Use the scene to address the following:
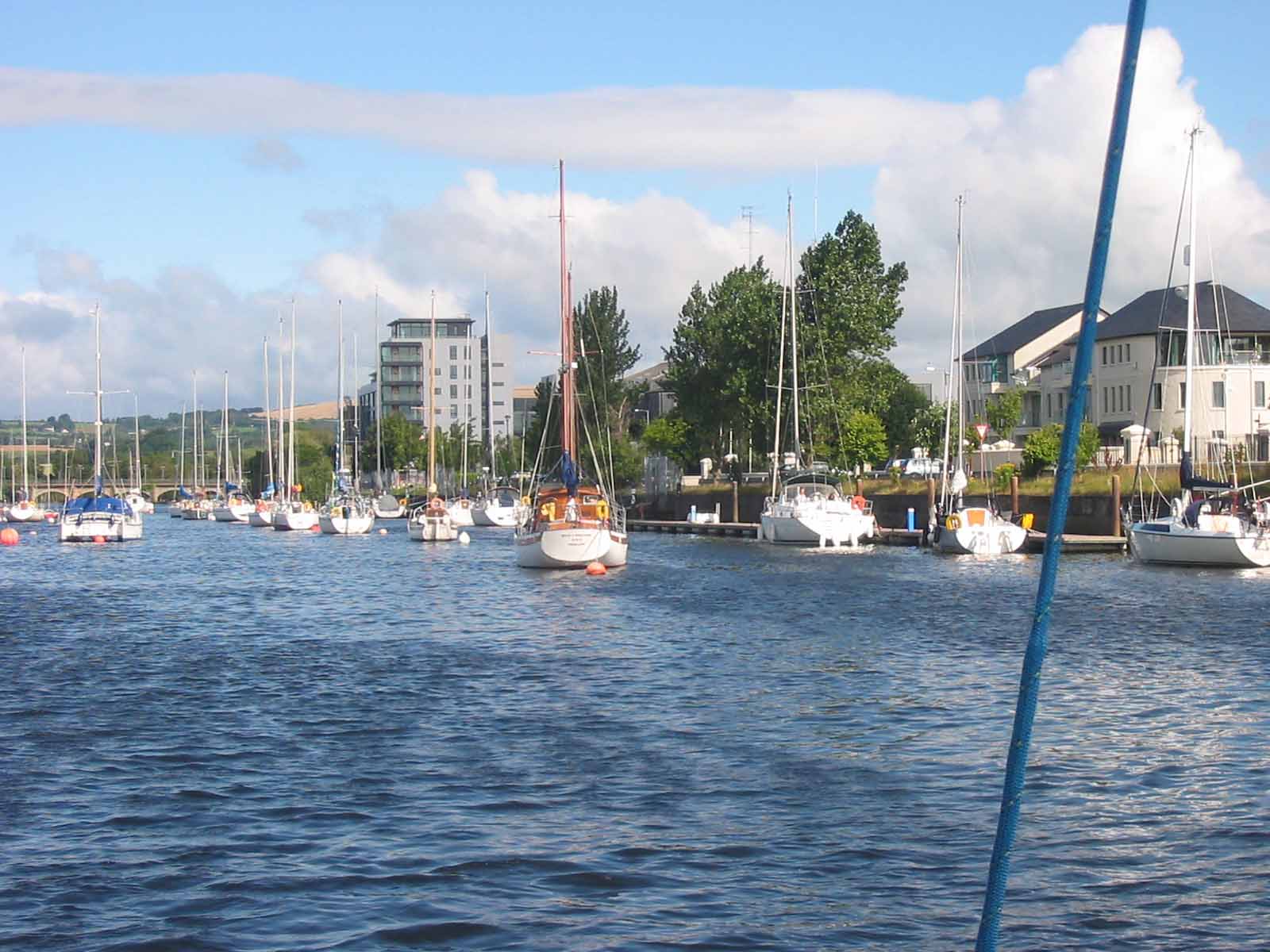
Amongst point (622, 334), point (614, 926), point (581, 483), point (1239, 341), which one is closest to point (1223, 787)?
point (614, 926)

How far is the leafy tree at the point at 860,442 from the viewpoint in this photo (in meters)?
105

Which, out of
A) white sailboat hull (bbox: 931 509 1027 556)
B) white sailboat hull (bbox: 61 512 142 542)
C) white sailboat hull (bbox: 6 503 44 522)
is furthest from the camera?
white sailboat hull (bbox: 6 503 44 522)

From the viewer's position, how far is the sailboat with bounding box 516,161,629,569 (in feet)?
191

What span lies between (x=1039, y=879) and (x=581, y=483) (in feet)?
152

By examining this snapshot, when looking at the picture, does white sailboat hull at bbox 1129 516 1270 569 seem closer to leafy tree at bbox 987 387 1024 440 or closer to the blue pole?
the blue pole

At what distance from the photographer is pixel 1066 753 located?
21391 millimetres

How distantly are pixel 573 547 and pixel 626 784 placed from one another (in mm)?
38953

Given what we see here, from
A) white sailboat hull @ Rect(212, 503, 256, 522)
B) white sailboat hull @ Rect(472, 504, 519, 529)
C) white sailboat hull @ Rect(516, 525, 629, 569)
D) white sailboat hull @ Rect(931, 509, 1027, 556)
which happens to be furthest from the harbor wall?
white sailboat hull @ Rect(212, 503, 256, 522)

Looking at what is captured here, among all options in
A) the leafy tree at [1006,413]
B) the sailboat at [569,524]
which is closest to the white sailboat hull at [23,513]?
the leafy tree at [1006,413]

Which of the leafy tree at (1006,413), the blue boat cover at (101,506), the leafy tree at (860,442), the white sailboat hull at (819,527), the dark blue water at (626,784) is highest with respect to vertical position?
the leafy tree at (1006,413)

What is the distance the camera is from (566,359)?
198 ft

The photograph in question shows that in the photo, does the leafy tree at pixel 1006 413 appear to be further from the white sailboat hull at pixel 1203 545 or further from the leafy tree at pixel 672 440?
the white sailboat hull at pixel 1203 545

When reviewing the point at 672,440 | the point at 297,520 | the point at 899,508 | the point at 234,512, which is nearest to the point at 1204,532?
the point at 899,508

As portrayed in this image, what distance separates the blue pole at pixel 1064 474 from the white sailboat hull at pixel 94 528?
89623 millimetres
